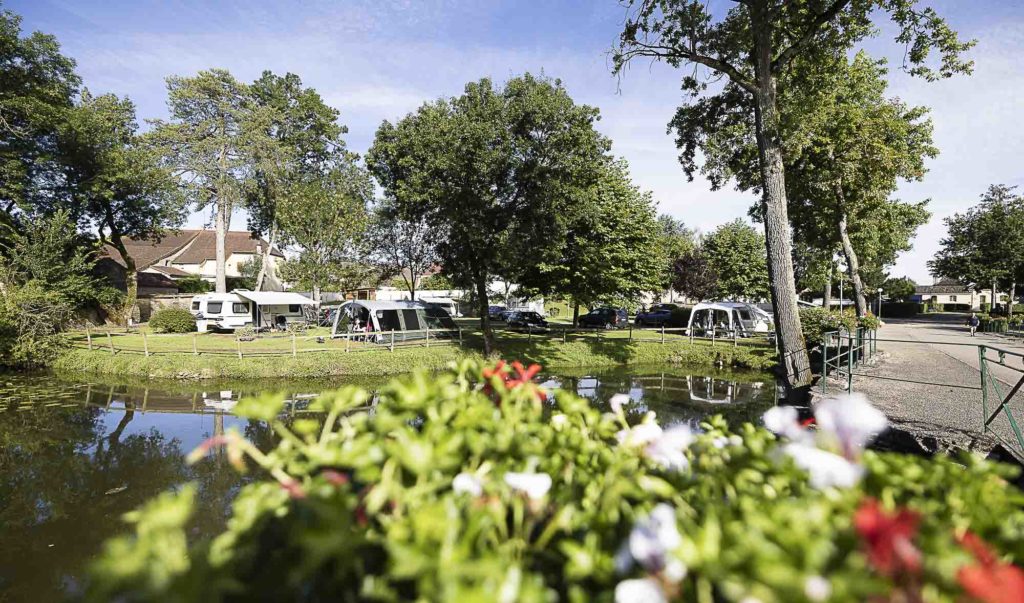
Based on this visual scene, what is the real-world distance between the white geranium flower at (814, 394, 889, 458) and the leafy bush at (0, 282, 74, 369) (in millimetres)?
22147

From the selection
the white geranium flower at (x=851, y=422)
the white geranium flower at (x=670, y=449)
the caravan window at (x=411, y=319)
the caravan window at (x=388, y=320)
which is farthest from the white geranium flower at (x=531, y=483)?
the caravan window at (x=411, y=319)

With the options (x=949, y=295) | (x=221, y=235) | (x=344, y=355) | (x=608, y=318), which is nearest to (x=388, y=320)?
(x=344, y=355)

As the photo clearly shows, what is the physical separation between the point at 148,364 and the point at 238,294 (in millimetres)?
8971

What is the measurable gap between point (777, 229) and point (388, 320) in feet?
49.2

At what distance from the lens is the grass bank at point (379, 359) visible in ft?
48.7

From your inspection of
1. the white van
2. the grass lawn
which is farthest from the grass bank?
the white van

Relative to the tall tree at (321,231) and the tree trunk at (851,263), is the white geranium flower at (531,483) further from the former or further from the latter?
Answer: the tall tree at (321,231)

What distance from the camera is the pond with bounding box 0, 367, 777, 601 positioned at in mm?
5023

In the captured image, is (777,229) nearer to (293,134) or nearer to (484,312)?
(484,312)

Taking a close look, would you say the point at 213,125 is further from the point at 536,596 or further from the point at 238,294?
the point at 536,596

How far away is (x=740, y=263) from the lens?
35031 mm

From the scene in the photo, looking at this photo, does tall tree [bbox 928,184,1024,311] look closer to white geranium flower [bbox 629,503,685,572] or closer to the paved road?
the paved road

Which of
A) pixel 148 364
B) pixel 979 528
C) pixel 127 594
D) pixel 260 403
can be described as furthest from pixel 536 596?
pixel 148 364

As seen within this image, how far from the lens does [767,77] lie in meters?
8.44
